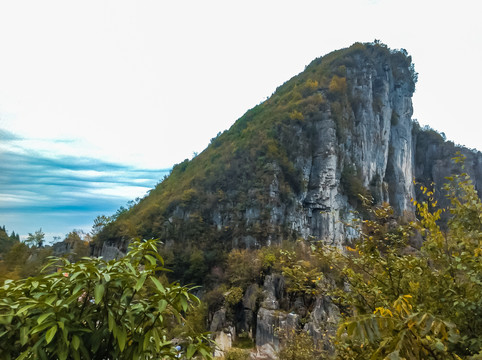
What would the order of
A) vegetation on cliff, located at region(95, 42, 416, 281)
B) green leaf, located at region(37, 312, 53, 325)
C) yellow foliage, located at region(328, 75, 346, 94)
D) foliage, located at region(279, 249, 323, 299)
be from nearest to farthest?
1. green leaf, located at region(37, 312, 53, 325)
2. foliage, located at region(279, 249, 323, 299)
3. vegetation on cliff, located at region(95, 42, 416, 281)
4. yellow foliage, located at region(328, 75, 346, 94)

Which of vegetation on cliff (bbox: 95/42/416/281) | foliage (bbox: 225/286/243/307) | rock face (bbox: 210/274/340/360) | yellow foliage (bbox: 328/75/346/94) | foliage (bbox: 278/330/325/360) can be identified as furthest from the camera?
yellow foliage (bbox: 328/75/346/94)

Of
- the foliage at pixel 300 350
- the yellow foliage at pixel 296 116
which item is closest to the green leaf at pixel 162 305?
the foliage at pixel 300 350

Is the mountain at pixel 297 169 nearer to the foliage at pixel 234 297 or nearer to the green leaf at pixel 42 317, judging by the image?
the foliage at pixel 234 297

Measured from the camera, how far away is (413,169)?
50062mm

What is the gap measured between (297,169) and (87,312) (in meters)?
29.5

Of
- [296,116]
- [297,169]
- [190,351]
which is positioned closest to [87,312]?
[190,351]

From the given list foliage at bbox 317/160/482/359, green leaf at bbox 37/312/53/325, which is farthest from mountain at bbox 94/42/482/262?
green leaf at bbox 37/312/53/325

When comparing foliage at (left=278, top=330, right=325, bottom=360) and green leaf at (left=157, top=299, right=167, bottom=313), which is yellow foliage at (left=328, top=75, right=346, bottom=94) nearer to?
foliage at (left=278, top=330, right=325, bottom=360)

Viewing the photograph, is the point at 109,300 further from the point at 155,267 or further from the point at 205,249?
the point at 205,249

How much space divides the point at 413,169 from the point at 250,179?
120 feet

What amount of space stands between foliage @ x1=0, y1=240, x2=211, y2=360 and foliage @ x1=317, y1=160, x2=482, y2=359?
3.29 feet

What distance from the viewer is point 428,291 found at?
2326mm

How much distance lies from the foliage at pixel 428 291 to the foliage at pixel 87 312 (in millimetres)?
1002

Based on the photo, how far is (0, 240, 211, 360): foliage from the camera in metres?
1.30
